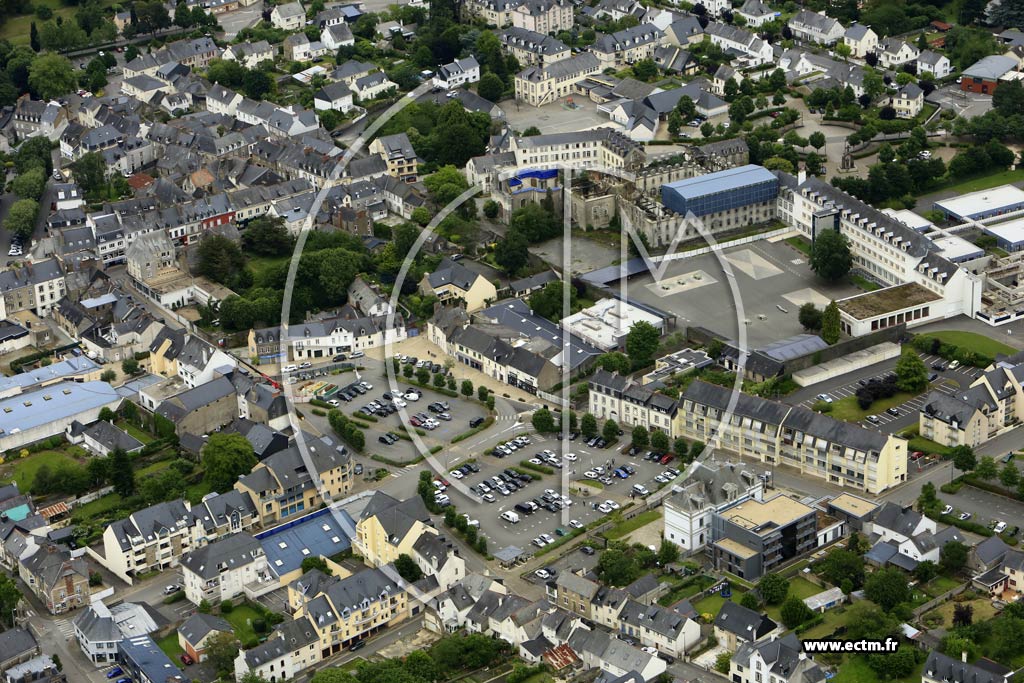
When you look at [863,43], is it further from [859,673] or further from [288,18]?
[859,673]

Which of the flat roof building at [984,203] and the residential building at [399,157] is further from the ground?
the residential building at [399,157]

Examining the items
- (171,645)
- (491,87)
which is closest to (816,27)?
(491,87)

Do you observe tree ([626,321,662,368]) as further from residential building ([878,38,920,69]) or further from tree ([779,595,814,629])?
residential building ([878,38,920,69])

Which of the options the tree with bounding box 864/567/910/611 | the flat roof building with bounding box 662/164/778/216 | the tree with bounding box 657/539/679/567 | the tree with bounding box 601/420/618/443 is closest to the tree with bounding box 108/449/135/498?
the tree with bounding box 601/420/618/443

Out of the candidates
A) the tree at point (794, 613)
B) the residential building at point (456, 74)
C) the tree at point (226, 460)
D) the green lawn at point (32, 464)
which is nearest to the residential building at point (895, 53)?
the residential building at point (456, 74)

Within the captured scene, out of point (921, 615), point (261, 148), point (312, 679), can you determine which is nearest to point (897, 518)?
point (921, 615)

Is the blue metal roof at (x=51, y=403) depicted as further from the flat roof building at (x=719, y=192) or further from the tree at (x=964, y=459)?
the tree at (x=964, y=459)

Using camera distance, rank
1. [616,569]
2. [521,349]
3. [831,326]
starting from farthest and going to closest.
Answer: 1. [831,326]
2. [521,349]
3. [616,569]
